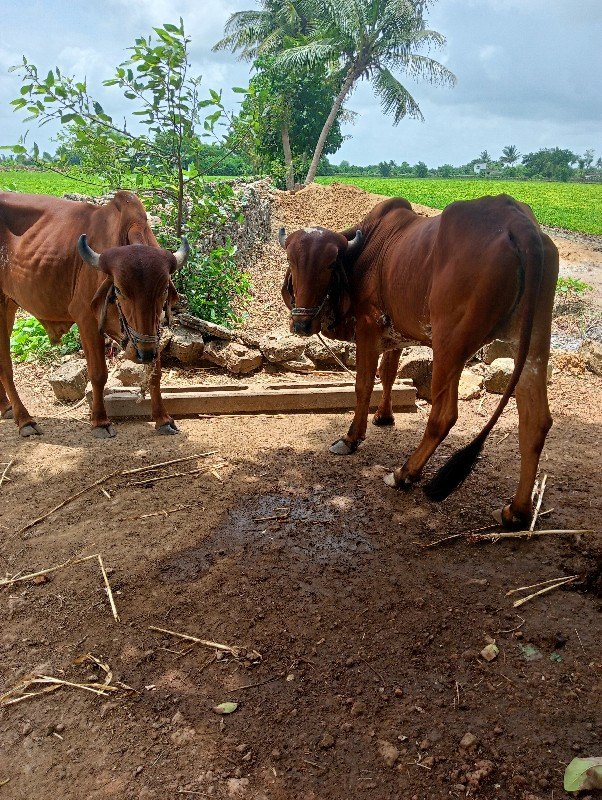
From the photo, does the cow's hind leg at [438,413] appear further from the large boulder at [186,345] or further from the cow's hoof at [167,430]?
the large boulder at [186,345]

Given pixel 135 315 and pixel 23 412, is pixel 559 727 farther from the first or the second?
pixel 23 412

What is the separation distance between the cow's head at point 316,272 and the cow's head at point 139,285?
984 millimetres

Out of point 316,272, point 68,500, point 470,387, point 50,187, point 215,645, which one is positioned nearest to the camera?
point 215,645

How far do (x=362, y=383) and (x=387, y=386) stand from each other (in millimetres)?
636

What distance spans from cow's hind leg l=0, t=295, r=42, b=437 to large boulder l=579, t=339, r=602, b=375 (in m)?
6.04

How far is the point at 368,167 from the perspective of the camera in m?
73.6

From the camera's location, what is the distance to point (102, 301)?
517 centimetres

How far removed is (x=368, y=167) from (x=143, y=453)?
74392 millimetres

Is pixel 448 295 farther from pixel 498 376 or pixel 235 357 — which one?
pixel 235 357

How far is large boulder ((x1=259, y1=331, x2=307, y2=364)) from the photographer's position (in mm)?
7027

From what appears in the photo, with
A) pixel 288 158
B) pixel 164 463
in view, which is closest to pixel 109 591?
pixel 164 463

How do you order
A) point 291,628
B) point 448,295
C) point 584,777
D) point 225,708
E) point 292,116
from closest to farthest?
point 584,777 → point 225,708 → point 291,628 → point 448,295 → point 292,116

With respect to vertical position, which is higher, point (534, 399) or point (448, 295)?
point (448, 295)

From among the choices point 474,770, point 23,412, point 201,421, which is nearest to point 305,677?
point 474,770
